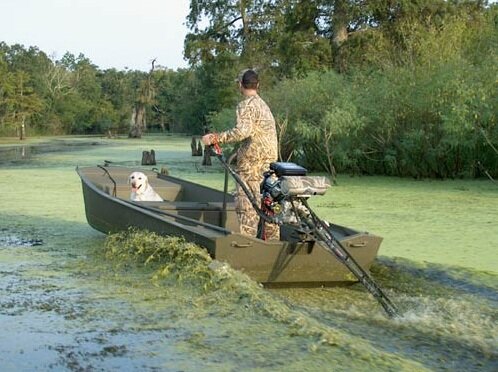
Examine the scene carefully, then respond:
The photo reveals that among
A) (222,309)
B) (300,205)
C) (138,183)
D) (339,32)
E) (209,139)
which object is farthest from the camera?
(339,32)

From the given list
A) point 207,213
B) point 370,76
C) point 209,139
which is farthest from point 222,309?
point 370,76

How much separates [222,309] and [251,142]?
191 cm

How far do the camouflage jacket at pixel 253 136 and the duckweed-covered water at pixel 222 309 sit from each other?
0.98 m

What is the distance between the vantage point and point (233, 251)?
18.4ft

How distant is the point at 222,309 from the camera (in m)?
5.05

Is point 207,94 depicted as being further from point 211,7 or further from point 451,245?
point 451,245

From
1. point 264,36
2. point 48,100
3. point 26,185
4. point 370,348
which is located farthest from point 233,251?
point 48,100

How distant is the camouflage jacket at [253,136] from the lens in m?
6.32

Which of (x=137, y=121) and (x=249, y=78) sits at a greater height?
(x=249, y=78)

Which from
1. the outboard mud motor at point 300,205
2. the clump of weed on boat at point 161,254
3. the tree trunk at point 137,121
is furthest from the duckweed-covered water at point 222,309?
the tree trunk at point 137,121

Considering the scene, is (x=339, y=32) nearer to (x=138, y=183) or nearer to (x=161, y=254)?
(x=138, y=183)

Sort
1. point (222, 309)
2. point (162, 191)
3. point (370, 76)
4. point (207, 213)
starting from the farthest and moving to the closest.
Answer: point (370, 76) → point (162, 191) → point (207, 213) → point (222, 309)

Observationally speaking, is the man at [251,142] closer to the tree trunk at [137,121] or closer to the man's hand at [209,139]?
the man's hand at [209,139]

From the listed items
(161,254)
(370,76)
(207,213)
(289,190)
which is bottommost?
(161,254)
